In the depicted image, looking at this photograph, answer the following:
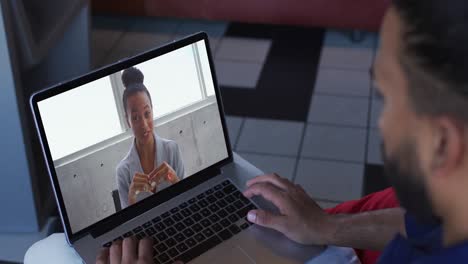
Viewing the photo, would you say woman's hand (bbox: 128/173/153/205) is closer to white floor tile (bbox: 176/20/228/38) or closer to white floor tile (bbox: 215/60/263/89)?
white floor tile (bbox: 215/60/263/89)

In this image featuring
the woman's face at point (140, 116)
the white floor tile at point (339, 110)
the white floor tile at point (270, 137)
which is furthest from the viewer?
the white floor tile at point (339, 110)

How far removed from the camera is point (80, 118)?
3.50 feet

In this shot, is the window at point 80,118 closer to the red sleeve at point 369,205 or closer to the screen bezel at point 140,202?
the screen bezel at point 140,202

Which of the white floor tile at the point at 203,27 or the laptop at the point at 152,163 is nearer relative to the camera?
the laptop at the point at 152,163

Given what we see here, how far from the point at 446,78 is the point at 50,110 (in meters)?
0.66

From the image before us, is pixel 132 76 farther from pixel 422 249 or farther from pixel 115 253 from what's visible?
pixel 422 249

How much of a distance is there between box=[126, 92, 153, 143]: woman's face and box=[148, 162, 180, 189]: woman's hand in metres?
0.06

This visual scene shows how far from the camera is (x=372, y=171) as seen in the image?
231 cm

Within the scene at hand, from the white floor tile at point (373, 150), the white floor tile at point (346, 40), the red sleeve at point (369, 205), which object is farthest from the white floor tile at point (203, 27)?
the red sleeve at point (369, 205)

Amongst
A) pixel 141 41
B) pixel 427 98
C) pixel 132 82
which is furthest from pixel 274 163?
pixel 427 98

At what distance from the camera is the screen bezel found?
1021mm

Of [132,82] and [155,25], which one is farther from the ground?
[132,82]

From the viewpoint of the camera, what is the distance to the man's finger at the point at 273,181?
112 centimetres

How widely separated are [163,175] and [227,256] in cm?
20
